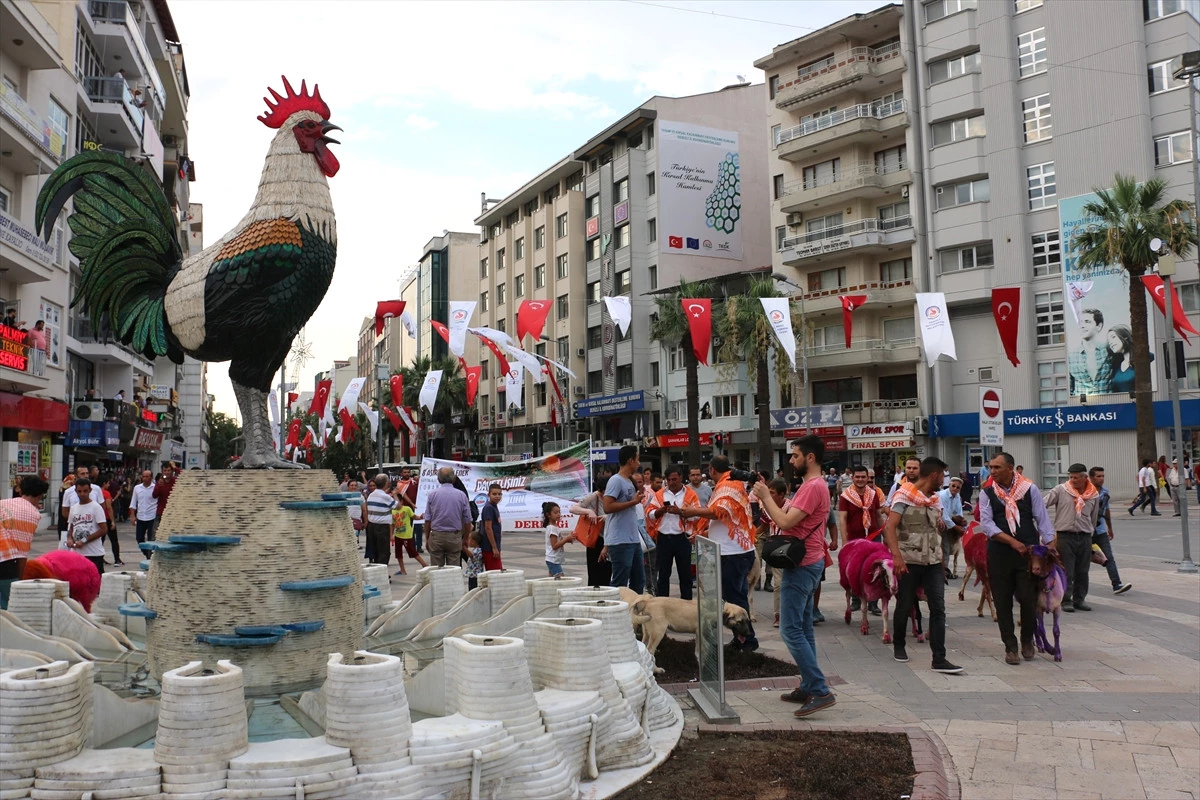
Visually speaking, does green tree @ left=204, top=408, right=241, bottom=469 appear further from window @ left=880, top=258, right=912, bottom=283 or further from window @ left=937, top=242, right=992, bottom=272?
window @ left=937, top=242, right=992, bottom=272

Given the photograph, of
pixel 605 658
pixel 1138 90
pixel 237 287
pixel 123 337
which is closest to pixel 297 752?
pixel 605 658

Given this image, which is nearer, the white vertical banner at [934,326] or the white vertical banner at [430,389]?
the white vertical banner at [934,326]

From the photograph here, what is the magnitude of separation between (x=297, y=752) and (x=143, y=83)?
132 ft

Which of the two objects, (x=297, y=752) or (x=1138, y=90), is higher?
(x=1138, y=90)

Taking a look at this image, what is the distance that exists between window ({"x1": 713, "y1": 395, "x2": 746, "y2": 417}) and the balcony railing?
13.2m

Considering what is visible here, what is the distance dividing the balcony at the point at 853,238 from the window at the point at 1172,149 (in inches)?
381

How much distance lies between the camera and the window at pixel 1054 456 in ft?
113

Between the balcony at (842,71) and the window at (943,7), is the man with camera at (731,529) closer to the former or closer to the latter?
the balcony at (842,71)

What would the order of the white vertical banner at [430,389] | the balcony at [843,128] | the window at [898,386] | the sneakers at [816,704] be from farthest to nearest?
the window at [898,386]
the balcony at [843,128]
the white vertical banner at [430,389]
the sneakers at [816,704]

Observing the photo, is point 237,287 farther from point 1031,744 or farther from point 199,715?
point 1031,744

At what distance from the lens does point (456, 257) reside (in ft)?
249

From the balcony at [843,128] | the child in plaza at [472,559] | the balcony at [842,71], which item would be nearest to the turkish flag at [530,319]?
the child in plaza at [472,559]

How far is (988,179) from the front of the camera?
37156 mm

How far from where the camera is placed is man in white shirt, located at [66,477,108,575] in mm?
10703
